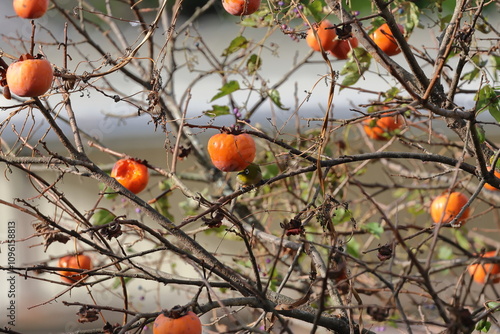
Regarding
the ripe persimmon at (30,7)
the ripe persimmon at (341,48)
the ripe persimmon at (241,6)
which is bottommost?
the ripe persimmon at (241,6)

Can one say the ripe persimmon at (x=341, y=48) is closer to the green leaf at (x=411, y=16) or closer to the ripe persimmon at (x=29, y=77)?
the green leaf at (x=411, y=16)

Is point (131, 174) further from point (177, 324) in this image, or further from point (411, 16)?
point (411, 16)

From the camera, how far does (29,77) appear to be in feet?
4.04

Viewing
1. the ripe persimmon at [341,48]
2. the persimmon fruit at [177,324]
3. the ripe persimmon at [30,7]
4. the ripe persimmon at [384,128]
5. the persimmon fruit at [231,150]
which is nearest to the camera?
the persimmon fruit at [177,324]

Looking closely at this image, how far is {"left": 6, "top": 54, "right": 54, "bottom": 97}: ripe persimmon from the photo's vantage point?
1.23m

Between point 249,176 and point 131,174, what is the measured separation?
41cm

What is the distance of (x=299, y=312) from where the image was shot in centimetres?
126

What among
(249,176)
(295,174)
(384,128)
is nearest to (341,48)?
(384,128)

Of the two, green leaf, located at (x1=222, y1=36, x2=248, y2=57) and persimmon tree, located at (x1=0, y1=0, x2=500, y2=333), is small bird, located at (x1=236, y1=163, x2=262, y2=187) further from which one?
green leaf, located at (x1=222, y1=36, x2=248, y2=57)

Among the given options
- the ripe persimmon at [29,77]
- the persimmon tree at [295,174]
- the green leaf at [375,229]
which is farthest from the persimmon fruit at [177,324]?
the green leaf at [375,229]

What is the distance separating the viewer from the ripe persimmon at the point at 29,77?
4.04 ft

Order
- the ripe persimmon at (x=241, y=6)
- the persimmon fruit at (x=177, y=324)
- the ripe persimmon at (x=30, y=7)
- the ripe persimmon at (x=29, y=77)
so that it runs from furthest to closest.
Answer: the ripe persimmon at (x=30, y=7) → the ripe persimmon at (x=241, y=6) → the ripe persimmon at (x=29, y=77) → the persimmon fruit at (x=177, y=324)

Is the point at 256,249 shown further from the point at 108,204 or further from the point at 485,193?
the point at 108,204

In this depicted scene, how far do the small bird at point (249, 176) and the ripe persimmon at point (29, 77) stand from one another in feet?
1.44
